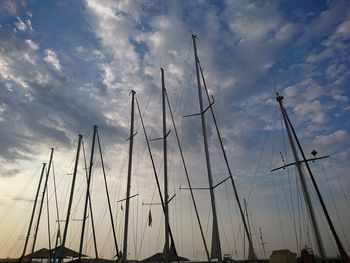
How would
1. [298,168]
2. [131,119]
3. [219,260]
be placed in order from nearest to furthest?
1. [219,260]
2. [298,168]
3. [131,119]

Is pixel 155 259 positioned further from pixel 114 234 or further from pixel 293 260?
pixel 293 260

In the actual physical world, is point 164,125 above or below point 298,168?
above

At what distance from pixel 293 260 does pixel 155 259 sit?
23.4m

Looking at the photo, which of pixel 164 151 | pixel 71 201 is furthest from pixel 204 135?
pixel 71 201

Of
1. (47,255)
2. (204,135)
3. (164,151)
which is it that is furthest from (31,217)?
(204,135)

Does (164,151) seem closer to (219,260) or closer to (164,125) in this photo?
(164,125)

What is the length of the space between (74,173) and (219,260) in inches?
1035

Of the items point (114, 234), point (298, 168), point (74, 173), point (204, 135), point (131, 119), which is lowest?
point (114, 234)

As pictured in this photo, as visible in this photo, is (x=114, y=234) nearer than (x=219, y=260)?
No

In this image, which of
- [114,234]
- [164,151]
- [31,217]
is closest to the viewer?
[164,151]

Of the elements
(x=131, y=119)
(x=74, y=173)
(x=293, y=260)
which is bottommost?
(x=293, y=260)

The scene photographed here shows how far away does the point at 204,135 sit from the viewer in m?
23.8

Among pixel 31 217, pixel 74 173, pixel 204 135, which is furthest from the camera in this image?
pixel 31 217

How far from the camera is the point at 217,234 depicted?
19484mm
